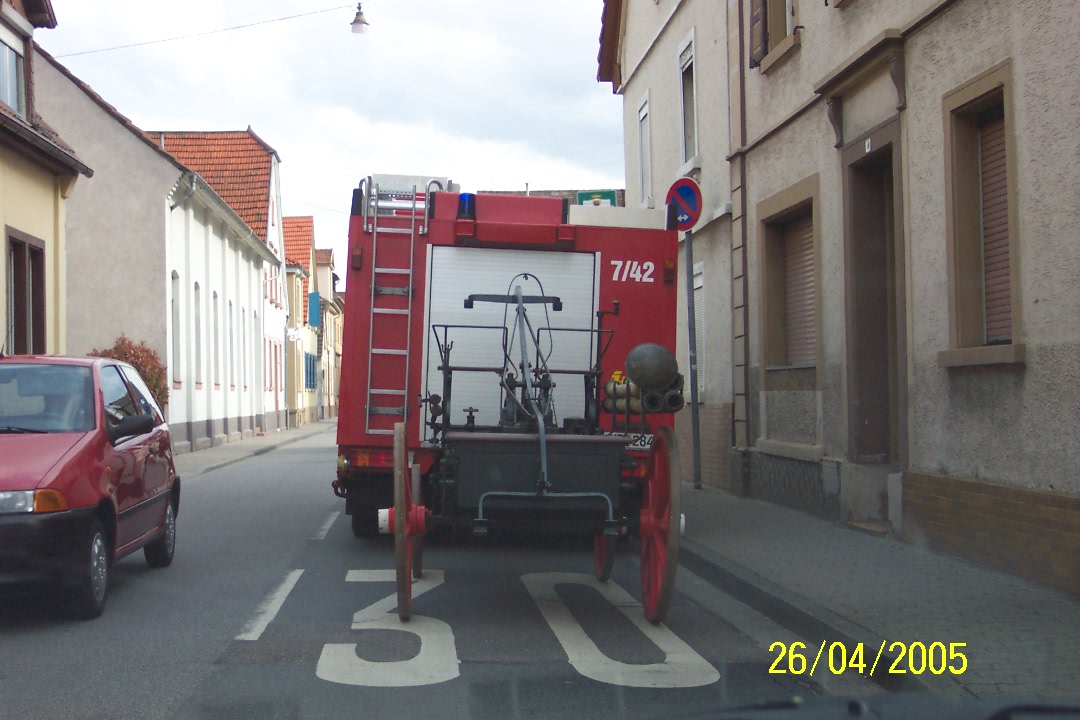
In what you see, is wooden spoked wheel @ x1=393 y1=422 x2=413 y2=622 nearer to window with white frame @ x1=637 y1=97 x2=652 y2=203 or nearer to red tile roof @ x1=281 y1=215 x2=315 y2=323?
window with white frame @ x1=637 y1=97 x2=652 y2=203

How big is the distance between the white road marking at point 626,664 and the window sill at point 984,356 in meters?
2.92

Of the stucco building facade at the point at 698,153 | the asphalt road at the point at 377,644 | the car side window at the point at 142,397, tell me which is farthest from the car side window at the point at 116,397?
the stucco building facade at the point at 698,153

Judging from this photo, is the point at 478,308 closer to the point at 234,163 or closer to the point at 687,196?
the point at 687,196

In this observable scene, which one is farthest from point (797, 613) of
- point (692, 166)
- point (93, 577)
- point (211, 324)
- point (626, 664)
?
point (211, 324)

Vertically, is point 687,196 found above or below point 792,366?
above

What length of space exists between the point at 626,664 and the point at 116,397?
4217mm

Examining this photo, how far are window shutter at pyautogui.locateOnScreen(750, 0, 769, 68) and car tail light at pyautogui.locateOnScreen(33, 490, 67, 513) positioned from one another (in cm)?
910

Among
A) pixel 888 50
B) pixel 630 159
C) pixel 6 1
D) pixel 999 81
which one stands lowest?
pixel 999 81

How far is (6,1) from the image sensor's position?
16.9m

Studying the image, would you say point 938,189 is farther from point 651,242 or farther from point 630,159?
point 630,159

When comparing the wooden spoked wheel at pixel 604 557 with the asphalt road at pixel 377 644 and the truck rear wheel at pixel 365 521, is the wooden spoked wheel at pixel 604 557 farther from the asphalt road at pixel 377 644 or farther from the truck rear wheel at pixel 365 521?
the truck rear wheel at pixel 365 521

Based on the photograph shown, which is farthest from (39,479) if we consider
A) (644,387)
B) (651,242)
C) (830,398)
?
(830,398)

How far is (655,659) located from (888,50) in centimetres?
582

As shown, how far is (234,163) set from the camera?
40688mm
